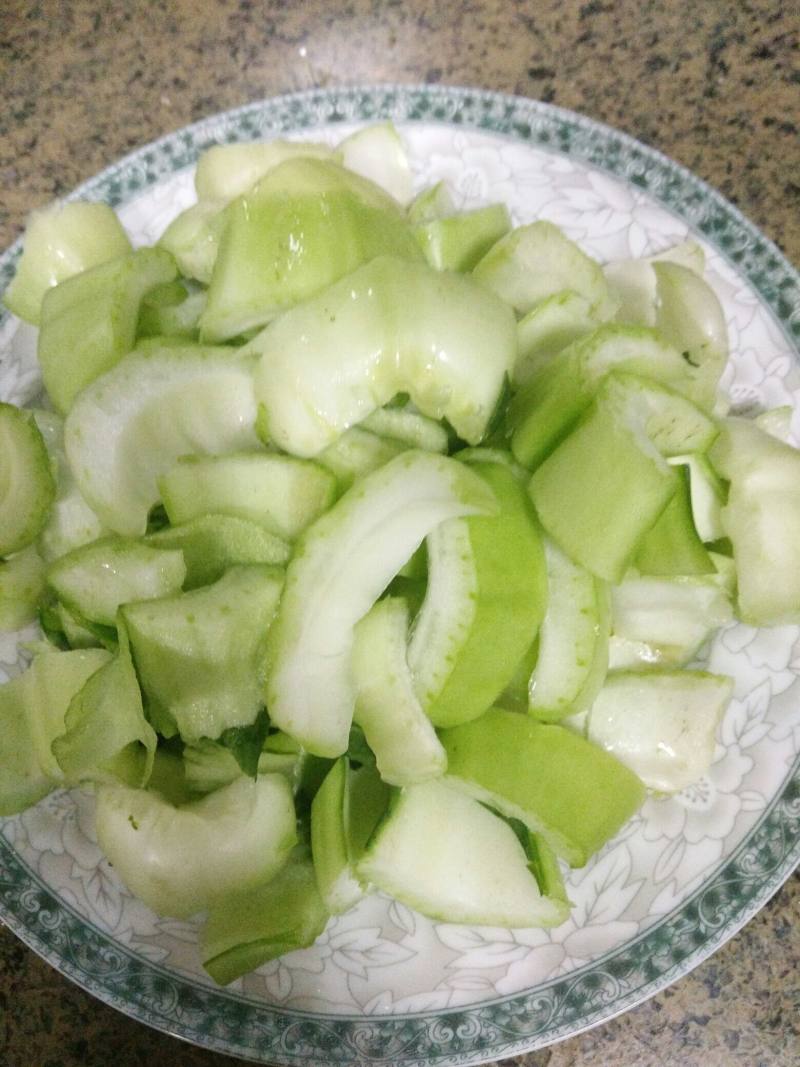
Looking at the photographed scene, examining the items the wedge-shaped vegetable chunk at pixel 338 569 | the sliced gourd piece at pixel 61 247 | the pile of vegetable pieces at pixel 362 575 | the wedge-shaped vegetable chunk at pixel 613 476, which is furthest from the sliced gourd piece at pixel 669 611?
the sliced gourd piece at pixel 61 247

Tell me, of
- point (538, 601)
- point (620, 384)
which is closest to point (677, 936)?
point (538, 601)

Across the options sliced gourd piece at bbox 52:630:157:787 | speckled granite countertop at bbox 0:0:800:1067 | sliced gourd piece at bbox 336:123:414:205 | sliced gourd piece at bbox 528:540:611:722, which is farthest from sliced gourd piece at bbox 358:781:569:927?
speckled granite countertop at bbox 0:0:800:1067

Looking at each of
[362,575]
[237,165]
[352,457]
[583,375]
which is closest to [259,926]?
[362,575]

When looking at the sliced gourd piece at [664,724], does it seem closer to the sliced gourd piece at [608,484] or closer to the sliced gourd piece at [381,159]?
the sliced gourd piece at [608,484]

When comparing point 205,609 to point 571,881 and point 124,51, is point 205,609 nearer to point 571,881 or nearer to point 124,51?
point 571,881

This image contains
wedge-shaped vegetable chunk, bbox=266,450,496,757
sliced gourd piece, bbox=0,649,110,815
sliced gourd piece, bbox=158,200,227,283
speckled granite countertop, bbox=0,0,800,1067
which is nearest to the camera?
wedge-shaped vegetable chunk, bbox=266,450,496,757

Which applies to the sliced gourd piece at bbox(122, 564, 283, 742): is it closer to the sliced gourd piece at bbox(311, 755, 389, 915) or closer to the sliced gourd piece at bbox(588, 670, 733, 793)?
the sliced gourd piece at bbox(311, 755, 389, 915)
